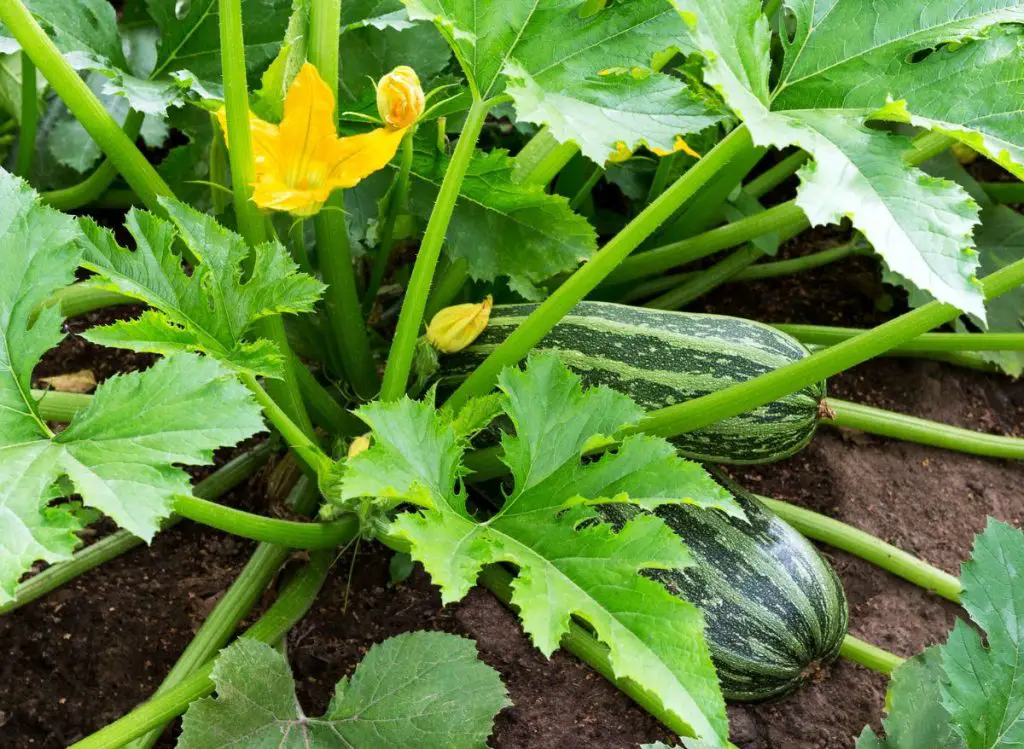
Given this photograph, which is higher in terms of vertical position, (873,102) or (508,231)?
(873,102)

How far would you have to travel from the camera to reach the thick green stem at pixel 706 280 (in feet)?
7.18

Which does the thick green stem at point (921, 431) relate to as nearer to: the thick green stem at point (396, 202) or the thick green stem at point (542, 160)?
the thick green stem at point (542, 160)

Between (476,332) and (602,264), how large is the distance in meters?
0.36

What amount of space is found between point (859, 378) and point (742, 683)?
3.02ft

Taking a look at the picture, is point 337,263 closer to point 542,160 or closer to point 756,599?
point 542,160

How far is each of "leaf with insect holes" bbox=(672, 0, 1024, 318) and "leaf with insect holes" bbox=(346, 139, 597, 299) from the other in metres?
0.41

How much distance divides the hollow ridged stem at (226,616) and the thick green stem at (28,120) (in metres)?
0.94

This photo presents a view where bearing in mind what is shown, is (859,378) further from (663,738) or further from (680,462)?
(680,462)

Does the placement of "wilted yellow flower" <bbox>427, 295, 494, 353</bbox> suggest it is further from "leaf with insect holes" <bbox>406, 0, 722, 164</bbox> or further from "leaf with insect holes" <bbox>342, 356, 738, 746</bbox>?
"leaf with insect holes" <bbox>406, 0, 722, 164</bbox>

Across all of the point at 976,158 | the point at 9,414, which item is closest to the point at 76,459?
the point at 9,414

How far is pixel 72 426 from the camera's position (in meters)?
1.09

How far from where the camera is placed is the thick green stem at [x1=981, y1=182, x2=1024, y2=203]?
231 centimetres

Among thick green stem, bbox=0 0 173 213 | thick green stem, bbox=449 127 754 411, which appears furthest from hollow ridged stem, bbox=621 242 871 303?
thick green stem, bbox=0 0 173 213

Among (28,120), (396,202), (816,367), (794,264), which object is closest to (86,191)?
(28,120)
